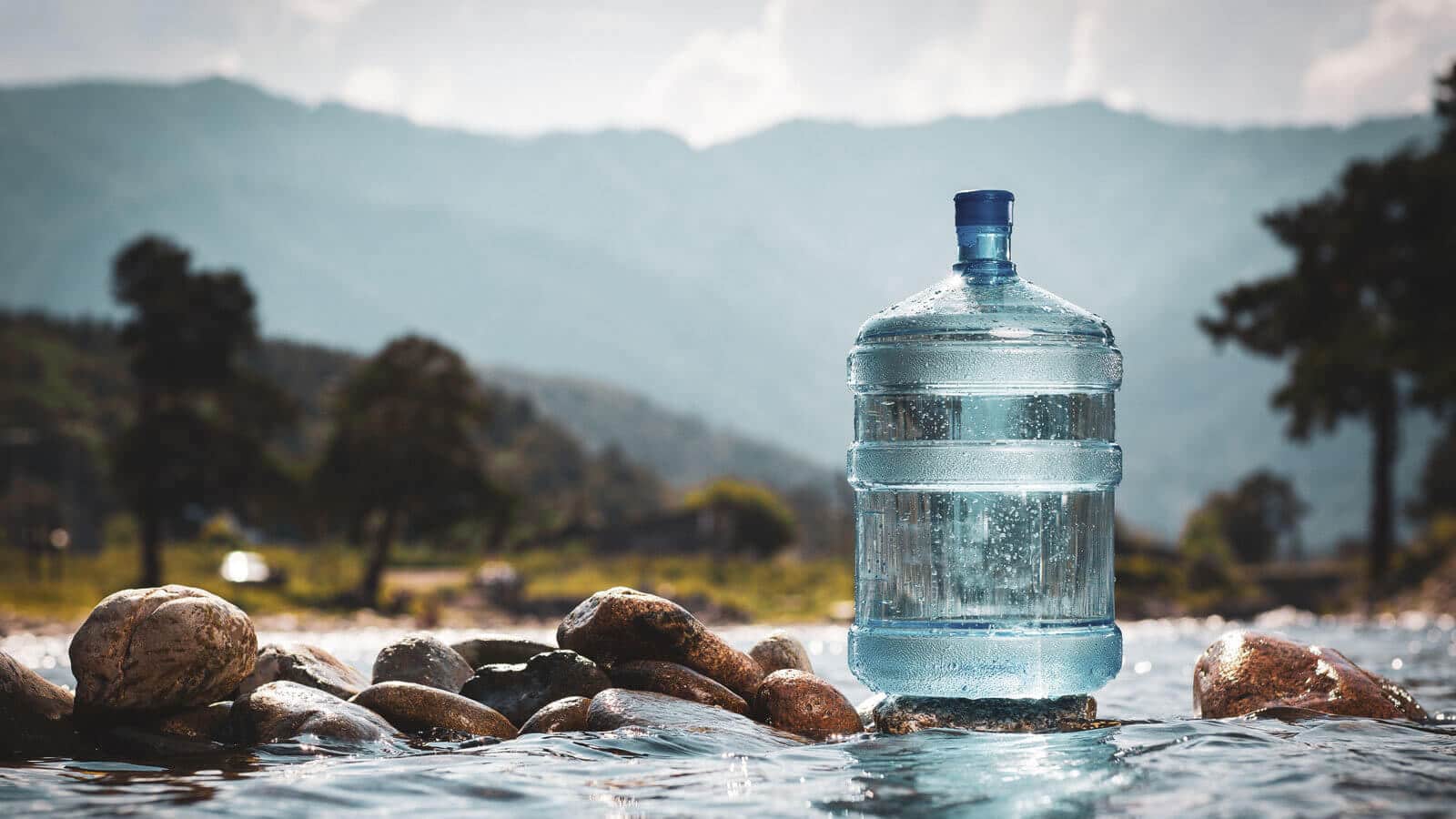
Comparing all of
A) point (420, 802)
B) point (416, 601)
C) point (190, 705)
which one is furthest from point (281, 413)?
point (420, 802)

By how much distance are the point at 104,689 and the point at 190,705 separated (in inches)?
16.8

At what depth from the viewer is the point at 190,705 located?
7.68 metres

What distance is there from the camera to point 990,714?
22.6ft

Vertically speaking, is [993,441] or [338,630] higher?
[993,441]

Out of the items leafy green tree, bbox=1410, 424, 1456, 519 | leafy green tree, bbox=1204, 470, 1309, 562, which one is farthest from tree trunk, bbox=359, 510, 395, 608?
leafy green tree, bbox=1204, 470, 1309, 562

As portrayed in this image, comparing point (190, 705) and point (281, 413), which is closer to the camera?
point (190, 705)

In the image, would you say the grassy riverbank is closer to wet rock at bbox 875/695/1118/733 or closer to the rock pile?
the rock pile

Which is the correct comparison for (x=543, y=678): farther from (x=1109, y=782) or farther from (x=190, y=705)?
(x=1109, y=782)

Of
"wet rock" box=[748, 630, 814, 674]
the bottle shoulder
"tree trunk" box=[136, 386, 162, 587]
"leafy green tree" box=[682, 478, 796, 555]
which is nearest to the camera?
the bottle shoulder

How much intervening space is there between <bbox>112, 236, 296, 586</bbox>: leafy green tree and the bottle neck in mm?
33558

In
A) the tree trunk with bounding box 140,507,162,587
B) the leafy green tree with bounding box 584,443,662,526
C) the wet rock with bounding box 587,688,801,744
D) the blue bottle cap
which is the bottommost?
the wet rock with bounding box 587,688,801,744

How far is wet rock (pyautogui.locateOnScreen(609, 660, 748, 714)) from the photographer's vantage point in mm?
7797

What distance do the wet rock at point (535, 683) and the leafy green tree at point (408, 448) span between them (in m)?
32.8

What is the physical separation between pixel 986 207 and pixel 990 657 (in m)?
2.08
